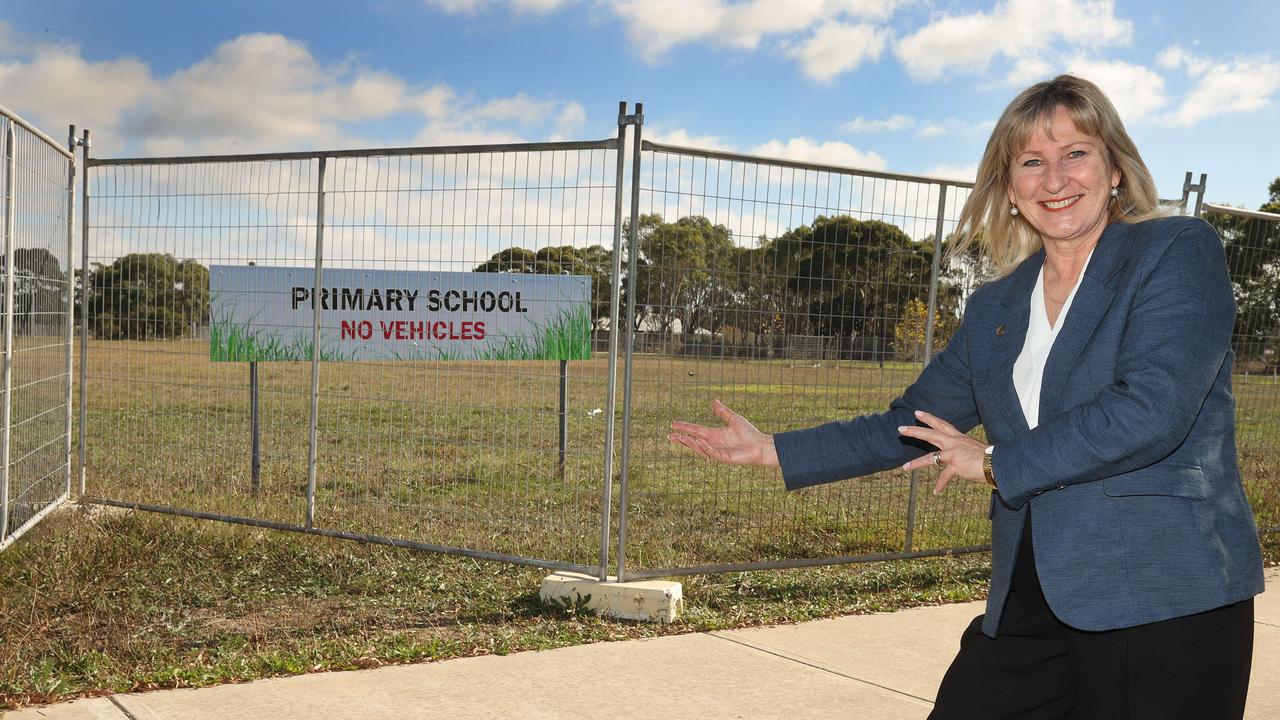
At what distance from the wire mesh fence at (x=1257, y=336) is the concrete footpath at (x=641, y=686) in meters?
3.62

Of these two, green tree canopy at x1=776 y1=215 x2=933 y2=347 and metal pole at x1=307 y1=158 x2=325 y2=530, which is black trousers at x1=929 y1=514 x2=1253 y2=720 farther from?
metal pole at x1=307 y1=158 x2=325 y2=530

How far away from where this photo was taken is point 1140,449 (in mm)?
A: 2035

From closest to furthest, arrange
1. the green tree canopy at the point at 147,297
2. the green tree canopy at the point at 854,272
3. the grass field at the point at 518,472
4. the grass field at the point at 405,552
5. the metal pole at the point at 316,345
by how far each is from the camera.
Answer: the grass field at the point at 405,552 → the green tree canopy at the point at 854,272 → the grass field at the point at 518,472 → the metal pole at the point at 316,345 → the green tree canopy at the point at 147,297

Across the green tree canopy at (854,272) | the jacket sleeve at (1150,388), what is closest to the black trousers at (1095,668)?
the jacket sleeve at (1150,388)

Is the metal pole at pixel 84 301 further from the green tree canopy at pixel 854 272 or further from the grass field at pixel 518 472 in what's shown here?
the green tree canopy at pixel 854 272

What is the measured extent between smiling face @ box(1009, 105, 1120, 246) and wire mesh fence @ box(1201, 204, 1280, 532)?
21.6 ft

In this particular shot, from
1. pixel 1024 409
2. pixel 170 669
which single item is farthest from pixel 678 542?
pixel 1024 409

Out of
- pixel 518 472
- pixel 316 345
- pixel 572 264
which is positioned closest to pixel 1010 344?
pixel 572 264

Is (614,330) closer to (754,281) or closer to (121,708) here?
(754,281)

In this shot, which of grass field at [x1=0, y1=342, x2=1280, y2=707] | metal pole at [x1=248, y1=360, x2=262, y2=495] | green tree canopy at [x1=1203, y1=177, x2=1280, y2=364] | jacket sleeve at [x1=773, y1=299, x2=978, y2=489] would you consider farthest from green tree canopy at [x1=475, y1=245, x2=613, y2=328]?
green tree canopy at [x1=1203, y1=177, x2=1280, y2=364]

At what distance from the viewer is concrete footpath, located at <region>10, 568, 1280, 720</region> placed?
13.1 ft

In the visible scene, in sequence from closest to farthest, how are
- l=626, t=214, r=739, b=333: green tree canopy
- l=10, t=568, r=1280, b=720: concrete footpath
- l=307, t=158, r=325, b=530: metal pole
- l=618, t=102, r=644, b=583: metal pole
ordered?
1. l=10, t=568, r=1280, b=720: concrete footpath
2. l=618, t=102, r=644, b=583: metal pole
3. l=626, t=214, r=739, b=333: green tree canopy
4. l=307, t=158, r=325, b=530: metal pole

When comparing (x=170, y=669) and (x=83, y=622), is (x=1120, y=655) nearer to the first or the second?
(x=170, y=669)

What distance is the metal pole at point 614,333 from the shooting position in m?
5.30
